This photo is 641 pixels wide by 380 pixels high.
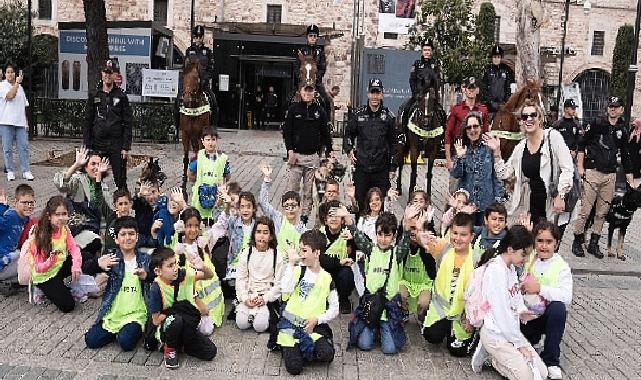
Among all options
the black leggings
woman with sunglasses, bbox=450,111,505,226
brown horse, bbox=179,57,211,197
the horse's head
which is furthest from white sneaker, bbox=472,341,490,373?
the horse's head

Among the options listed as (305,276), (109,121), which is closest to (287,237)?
(305,276)

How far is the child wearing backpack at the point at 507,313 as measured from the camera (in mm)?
5277

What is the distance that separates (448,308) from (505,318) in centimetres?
73

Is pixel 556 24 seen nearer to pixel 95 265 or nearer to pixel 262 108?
pixel 262 108

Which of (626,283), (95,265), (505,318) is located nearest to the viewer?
(505,318)

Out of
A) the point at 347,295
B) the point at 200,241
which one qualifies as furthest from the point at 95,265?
the point at 347,295

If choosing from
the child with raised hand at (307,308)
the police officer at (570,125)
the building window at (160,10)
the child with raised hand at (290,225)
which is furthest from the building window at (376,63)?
the child with raised hand at (307,308)

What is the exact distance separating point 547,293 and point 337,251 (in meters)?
1.94

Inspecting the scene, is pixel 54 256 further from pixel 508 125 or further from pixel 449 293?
pixel 508 125

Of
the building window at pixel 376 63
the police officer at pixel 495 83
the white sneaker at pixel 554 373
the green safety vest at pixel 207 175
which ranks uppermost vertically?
the building window at pixel 376 63

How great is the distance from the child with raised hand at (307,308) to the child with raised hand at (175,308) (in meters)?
0.63

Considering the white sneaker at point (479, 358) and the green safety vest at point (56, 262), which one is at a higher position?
the green safety vest at point (56, 262)

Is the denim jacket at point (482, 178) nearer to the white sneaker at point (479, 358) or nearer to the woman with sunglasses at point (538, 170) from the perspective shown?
the woman with sunglasses at point (538, 170)

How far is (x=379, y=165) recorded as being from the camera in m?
9.04
